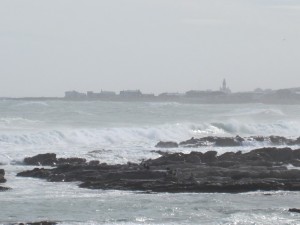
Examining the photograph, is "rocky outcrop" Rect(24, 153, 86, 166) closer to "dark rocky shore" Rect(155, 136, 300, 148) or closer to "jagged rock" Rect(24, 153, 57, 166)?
"jagged rock" Rect(24, 153, 57, 166)

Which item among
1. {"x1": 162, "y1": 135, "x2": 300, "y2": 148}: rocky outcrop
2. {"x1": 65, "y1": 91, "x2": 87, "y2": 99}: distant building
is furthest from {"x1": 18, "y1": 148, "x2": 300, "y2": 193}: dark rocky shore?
{"x1": 65, "y1": 91, "x2": 87, "y2": 99}: distant building

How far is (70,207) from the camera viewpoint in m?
19.0

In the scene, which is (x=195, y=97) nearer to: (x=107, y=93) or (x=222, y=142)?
(x=107, y=93)

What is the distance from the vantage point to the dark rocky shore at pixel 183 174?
2178 cm

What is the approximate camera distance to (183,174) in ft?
78.0

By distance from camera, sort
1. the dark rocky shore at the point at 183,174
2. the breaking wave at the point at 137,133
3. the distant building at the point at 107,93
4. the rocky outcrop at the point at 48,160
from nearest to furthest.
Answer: the dark rocky shore at the point at 183,174 → the rocky outcrop at the point at 48,160 → the breaking wave at the point at 137,133 → the distant building at the point at 107,93

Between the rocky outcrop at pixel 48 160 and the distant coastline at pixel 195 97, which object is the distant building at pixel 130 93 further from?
the rocky outcrop at pixel 48 160

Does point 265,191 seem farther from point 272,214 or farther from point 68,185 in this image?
point 68,185

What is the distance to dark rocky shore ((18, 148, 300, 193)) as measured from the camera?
71.5 feet

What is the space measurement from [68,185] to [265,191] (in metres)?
5.32

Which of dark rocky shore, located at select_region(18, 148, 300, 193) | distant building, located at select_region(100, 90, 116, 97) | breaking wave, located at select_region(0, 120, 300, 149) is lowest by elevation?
breaking wave, located at select_region(0, 120, 300, 149)

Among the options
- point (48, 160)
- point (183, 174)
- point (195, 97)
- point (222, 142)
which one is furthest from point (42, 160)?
point (195, 97)

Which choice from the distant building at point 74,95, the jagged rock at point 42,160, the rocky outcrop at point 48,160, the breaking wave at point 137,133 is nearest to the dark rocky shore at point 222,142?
the breaking wave at point 137,133

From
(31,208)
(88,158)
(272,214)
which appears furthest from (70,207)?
(88,158)
